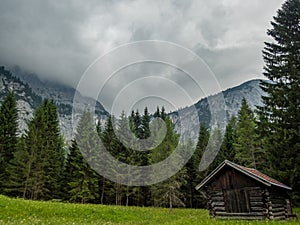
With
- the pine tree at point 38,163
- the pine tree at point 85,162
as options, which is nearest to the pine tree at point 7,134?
the pine tree at point 38,163

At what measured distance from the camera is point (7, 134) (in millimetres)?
48562

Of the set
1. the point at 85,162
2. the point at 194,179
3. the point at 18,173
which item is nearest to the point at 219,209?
the point at 85,162

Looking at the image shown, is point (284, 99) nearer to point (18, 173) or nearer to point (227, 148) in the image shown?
point (227, 148)

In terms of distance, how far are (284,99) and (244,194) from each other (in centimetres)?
1019

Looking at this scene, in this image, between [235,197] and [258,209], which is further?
[235,197]

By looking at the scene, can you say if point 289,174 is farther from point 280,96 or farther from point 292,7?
point 292,7

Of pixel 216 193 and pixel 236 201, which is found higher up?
pixel 216 193

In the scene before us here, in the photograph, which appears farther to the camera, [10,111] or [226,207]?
[10,111]

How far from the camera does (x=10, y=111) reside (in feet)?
165

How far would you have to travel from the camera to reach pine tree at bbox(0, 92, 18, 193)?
45250mm

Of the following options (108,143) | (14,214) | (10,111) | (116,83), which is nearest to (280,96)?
(116,83)

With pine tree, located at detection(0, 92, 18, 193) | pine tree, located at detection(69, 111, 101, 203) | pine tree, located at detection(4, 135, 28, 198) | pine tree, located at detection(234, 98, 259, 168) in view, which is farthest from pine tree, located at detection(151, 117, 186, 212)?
pine tree, located at detection(0, 92, 18, 193)

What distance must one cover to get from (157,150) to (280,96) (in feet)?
65.9

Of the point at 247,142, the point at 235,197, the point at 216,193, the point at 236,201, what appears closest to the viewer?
the point at 236,201
